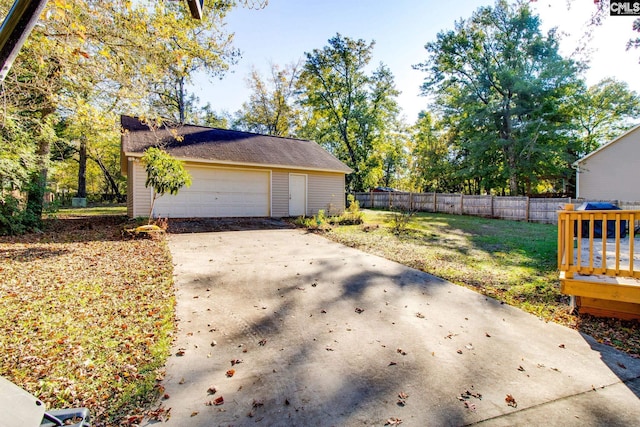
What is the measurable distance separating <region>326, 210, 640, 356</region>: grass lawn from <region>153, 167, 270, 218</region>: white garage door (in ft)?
14.8

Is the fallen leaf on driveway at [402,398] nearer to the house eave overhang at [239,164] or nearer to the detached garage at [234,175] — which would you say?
the detached garage at [234,175]

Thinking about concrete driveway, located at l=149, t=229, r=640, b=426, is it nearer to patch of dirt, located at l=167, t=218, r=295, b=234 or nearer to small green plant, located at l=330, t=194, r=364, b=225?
patch of dirt, located at l=167, t=218, r=295, b=234

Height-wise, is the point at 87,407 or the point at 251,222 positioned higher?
the point at 251,222

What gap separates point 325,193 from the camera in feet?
50.3

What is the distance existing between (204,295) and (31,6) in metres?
3.74

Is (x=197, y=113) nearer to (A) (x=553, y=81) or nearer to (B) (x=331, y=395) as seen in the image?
(A) (x=553, y=81)

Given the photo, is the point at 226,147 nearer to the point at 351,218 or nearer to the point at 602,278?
the point at 351,218

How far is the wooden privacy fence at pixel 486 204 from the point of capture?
14.0 meters

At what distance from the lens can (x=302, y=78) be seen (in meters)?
25.7

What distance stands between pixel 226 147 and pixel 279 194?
10.2 feet

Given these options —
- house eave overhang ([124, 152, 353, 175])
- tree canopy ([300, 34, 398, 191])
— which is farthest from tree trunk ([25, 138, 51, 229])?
tree canopy ([300, 34, 398, 191])

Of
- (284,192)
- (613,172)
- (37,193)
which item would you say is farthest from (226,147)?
(613,172)

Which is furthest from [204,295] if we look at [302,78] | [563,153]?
[302,78]

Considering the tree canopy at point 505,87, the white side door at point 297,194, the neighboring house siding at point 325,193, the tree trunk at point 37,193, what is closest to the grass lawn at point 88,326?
the tree trunk at point 37,193
